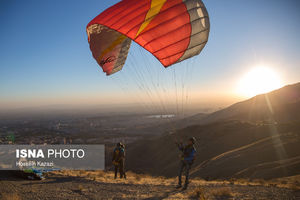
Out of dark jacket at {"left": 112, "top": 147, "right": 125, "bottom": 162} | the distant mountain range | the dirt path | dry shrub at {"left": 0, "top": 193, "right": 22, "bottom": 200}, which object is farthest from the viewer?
the distant mountain range

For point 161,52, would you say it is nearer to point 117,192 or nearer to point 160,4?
point 160,4

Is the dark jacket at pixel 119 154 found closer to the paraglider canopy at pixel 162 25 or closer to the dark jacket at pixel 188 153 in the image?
the dark jacket at pixel 188 153

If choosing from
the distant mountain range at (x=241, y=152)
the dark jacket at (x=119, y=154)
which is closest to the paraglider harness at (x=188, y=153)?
the distant mountain range at (x=241, y=152)

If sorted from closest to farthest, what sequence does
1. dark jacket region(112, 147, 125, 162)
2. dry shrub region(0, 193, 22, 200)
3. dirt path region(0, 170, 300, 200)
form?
1. dry shrub region(0, 193, 22, 200)
2. dirt path region(0, 170, 300, 200)
3. dark jacket region(112, 147, 125, 162)

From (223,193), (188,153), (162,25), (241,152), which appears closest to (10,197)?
(188,153)

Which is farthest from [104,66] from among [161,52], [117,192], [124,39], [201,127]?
A: [201,127]

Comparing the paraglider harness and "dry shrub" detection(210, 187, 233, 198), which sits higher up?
the paraglider harness

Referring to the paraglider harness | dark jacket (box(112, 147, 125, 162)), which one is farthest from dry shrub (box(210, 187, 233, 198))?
dark jacket (box(112, 147, 125, 162))

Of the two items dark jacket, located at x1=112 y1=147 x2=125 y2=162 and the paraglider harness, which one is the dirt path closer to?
the paraglider harness
